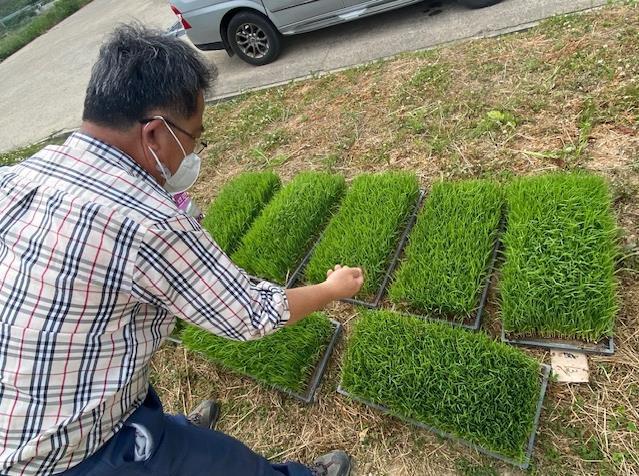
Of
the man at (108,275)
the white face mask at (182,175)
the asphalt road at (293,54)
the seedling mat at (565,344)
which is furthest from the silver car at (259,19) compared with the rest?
the man at (108,275)

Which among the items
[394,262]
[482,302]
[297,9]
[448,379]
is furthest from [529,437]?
[297,9]

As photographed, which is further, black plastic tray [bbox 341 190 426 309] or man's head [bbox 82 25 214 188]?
black plastic tray [bbox 341 190 426 309]

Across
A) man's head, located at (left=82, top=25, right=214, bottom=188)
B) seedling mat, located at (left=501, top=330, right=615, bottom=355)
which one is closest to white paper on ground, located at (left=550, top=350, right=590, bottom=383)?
seedling mat, located at (left=501, top=330, right=615, bottom=355)

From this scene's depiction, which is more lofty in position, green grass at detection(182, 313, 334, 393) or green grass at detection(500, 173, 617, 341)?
green grass at detection(182, 313, 334, 393)

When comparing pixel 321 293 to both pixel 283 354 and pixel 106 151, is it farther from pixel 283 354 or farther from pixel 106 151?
pixel 283 354

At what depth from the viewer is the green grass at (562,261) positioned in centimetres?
208

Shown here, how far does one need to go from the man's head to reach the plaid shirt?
0.06m

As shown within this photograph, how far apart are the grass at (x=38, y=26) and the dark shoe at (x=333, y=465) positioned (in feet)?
44.7

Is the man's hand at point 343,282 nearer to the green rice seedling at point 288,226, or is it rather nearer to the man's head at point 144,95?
the man's head at point 144,95

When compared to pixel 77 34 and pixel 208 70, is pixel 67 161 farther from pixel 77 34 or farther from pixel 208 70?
pixel 77 34

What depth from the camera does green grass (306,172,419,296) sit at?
8.84ft

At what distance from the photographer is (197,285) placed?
1.20 metres

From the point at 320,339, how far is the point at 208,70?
1544 mm

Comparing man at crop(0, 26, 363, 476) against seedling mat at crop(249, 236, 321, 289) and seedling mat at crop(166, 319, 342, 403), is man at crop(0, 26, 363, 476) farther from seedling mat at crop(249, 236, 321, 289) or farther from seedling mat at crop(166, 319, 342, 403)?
seedling mat at crop(249, 236, 321, 289)
